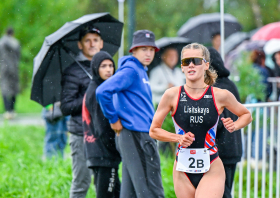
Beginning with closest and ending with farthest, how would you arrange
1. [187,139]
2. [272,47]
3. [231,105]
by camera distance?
[187,139]
[231,105]
[272,47]

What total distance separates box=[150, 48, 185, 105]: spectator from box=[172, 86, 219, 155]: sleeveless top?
4924mm

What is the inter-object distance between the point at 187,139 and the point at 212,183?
18.2 inches

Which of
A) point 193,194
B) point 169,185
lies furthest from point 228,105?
point 169,185

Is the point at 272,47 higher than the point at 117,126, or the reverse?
the point at 272,47

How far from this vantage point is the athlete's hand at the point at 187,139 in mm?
3554

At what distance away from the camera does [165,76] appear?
29.9 feet

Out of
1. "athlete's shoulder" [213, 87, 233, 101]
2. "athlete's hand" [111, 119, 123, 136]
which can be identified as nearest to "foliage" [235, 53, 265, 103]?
"athlete's hand" [111, 119, 123, 136]

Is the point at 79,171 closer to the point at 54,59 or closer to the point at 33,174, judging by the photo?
the point at 54,59

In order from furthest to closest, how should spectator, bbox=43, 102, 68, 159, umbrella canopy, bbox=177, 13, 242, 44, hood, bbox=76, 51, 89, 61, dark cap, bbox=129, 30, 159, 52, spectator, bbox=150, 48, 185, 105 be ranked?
umbrella canopy, bbox=177, 13, 242, 44 → spectator, bbox=150, 48, 185, 105 → spectator, bbox=43, 102, 68, 159 → hood, bbox=76, 51, 89, 61 → dark cap, bbox=129, 30, 159, 52

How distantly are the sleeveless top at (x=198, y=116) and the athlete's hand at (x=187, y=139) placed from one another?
0.48 feet

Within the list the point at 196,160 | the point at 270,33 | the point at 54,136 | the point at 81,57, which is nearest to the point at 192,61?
the point at 196,160

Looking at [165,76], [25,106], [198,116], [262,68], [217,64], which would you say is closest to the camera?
[198,116]

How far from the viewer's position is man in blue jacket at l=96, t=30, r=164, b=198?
4.50 metres

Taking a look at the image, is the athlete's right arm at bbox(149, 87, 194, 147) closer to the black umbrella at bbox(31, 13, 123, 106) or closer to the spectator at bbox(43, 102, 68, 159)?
the black umbrella at bbox(31, 13, 123, 106)
